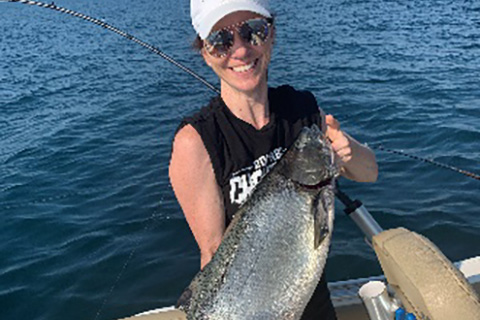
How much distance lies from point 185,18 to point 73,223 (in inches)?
1507

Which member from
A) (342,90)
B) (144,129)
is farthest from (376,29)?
(144,129)

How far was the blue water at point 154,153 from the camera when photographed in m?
7.92

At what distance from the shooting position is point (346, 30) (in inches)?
1093

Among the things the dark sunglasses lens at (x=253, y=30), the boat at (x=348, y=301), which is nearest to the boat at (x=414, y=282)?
the boat at (x=348, y=301)

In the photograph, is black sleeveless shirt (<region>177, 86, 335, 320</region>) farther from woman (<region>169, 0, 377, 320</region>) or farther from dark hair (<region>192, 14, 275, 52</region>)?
dark hair (<region>192, 14, 275, 52</region>)

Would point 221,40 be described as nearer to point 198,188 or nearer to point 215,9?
point 215,9

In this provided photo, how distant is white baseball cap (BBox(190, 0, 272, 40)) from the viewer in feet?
8.50

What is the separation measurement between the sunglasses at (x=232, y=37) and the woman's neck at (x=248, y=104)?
0.81 ft

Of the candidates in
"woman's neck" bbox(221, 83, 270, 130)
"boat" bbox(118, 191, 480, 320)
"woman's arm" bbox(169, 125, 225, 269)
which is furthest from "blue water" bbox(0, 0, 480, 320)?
"woman's neck" bbox(221, 83, 270, 130)

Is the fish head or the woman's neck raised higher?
the woman's neck

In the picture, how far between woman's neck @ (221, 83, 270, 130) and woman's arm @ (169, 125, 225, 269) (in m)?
0.34

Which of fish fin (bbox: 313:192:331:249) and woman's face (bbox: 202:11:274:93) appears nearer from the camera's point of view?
fish fin (bbox: 313:192:331:249)

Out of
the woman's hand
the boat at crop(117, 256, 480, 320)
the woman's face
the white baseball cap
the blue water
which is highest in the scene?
the white baseball cap

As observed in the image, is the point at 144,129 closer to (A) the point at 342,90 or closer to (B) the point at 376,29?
(A) the point at 342,90
